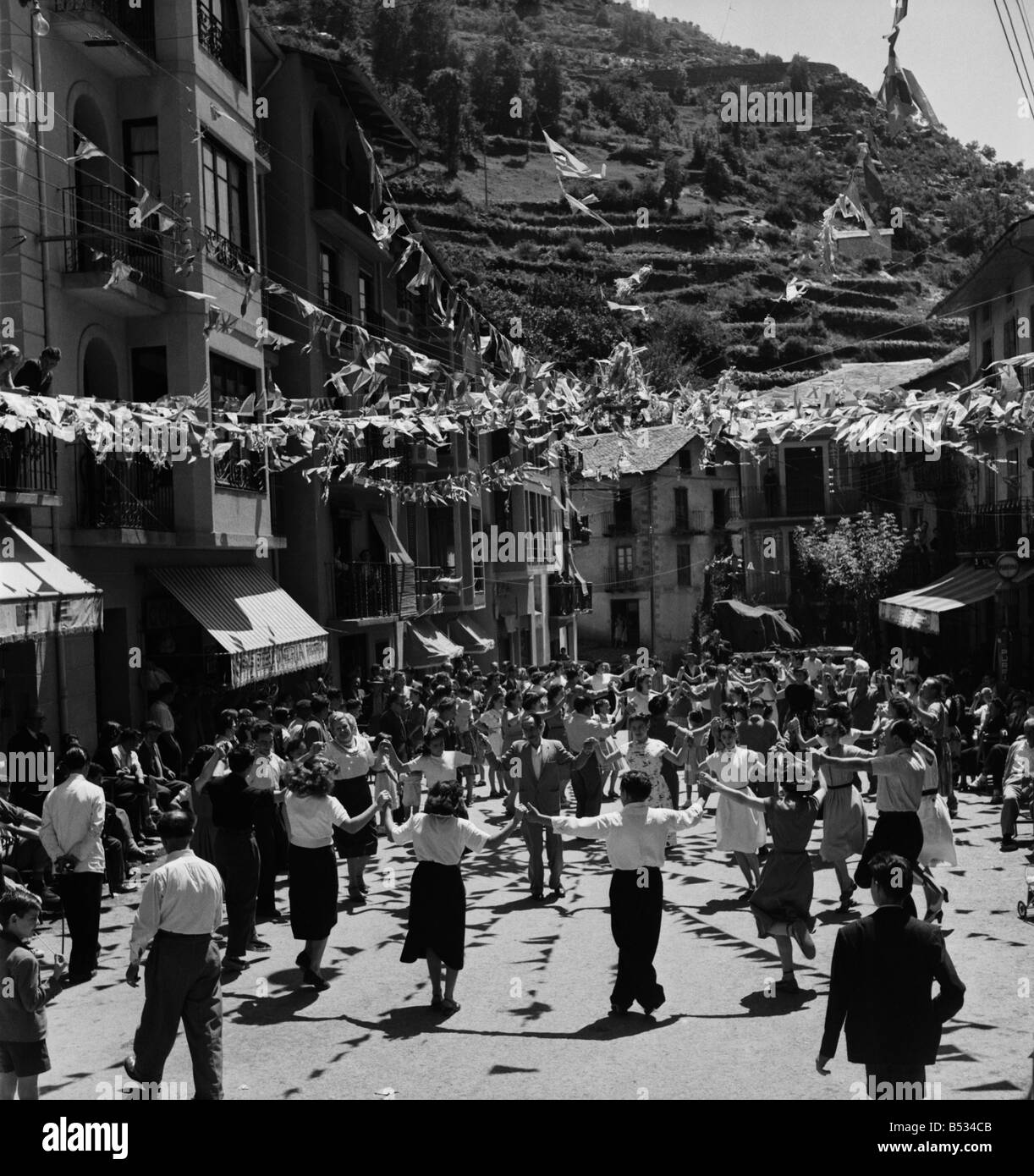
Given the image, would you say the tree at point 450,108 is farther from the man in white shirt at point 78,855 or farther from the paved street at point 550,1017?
the man in white shirt at point 78,855

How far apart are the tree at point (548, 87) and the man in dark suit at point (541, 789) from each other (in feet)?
337

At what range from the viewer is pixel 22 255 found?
15406mm

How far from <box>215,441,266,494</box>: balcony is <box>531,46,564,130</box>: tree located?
93.7 m

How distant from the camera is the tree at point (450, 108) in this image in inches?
3625

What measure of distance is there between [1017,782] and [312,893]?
8103 millimetres

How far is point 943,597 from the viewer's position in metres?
30.3

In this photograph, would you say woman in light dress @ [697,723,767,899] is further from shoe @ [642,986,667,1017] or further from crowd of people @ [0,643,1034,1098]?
shoe @ [642,986,667,1017]

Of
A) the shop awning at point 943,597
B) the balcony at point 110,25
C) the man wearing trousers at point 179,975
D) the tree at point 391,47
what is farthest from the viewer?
the tree at point 391,47

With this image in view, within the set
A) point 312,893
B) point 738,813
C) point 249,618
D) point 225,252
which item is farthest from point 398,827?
point 225,252

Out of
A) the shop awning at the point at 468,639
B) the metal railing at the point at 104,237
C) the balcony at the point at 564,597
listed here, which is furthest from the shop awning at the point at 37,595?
the balcony at the point at 564,597

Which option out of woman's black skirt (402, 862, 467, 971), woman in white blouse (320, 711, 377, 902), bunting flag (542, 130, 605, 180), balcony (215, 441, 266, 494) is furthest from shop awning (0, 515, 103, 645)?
bunting flag (542, 130, 605, 180)

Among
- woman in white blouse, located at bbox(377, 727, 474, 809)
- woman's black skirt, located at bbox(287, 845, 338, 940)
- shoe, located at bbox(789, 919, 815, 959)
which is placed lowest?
shoe, located at bbox(789, 919, 815, 959)

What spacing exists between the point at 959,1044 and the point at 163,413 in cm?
910

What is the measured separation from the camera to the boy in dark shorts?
20.5 feet
